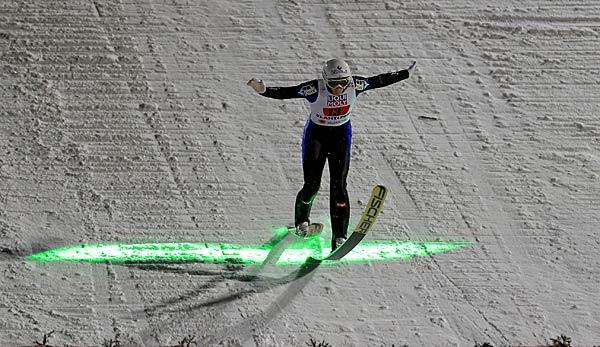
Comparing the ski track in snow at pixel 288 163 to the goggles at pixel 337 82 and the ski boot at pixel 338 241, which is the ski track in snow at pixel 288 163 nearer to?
the ski boot at pixel 338 241

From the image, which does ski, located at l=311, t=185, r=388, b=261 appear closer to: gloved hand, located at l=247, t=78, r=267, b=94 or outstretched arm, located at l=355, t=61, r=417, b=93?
outstretched arm, located at l=355, t=61, r=417, b=93

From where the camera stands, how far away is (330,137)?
27.9 ft

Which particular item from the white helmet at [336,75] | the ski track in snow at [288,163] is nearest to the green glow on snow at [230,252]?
the ski track in snow at [288,163]

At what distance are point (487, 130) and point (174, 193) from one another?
10.8 feet

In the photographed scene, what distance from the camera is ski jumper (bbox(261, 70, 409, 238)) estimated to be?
8305mm

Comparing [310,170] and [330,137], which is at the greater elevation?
[330,137]

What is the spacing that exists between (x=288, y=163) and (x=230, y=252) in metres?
1.30

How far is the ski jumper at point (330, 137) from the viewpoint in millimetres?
8305

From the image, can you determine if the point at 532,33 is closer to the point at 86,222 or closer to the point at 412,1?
the point at 412,1

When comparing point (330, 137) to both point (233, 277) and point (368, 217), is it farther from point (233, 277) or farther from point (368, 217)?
point (233, 277)

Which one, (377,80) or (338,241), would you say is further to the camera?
(338,241)

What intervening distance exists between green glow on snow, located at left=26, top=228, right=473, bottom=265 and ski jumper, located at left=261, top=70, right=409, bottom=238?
28cm

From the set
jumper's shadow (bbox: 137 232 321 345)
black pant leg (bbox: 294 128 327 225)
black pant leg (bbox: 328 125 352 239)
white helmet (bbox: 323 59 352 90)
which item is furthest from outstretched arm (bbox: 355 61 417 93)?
jumper's shadow (bbox: 137 232 321 345)

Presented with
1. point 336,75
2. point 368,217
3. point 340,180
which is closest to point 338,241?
point 368,217
